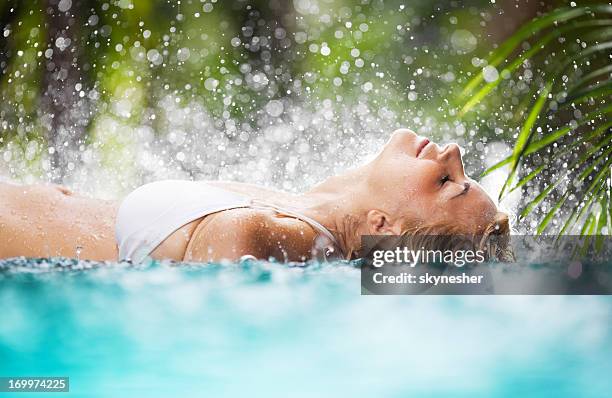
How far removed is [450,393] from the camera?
4.01 feet

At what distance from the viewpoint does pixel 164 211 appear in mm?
1220

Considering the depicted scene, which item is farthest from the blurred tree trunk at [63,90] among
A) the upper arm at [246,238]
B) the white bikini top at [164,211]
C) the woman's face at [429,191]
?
the woman's face at [429,191]

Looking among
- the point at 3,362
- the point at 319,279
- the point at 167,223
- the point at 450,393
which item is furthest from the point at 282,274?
the point at 3,362

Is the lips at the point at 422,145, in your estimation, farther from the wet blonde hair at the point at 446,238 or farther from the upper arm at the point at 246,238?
the upper arm at the point at 246,238

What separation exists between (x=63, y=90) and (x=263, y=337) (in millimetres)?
638

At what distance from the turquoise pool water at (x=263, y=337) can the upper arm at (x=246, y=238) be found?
0.03 m

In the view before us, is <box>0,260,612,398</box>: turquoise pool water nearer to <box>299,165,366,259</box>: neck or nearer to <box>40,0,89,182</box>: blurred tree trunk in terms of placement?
<box>299,165,366,259</box>: neck

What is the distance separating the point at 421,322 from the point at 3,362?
695 millimetres

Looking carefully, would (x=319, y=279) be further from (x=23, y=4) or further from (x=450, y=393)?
(x=23, y=4)

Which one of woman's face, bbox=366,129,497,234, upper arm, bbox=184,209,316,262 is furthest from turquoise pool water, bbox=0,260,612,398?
woman's face, bbox=366,129,497,234

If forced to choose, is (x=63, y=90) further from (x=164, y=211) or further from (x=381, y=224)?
(x=381, y=224)

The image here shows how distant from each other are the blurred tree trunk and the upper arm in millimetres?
402

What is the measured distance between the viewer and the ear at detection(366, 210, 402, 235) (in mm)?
1290

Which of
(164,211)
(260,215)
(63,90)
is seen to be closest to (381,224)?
(260,215)
